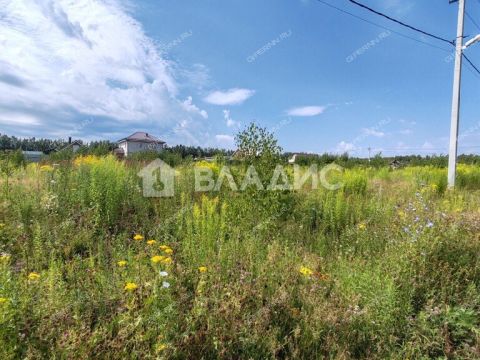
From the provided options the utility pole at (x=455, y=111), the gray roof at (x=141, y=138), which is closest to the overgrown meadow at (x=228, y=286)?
the utility pole at (x=455, y=111)

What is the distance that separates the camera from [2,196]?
201 inches

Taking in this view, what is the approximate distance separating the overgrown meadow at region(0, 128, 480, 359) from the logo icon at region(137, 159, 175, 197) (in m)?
0.79

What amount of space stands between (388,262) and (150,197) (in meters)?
4.24

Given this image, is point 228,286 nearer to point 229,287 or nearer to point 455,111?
point 229,287

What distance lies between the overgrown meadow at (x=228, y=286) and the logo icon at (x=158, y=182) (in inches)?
31.1

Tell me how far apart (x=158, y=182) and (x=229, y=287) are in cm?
424

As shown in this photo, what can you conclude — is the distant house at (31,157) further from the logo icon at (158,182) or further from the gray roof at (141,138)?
the gray roof at (141,138)

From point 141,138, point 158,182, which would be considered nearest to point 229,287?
point 158,182

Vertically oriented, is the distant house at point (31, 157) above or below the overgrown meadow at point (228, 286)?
above

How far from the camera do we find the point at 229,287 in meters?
2.72

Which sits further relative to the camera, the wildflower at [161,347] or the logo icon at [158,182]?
the logo icon at [158,182]

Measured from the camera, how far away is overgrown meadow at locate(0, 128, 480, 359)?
2.18 metres

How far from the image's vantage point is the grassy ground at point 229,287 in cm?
218

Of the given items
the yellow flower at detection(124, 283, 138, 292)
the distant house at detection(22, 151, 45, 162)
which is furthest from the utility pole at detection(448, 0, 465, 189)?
the distant house at detection(22, 151, 45, 162)
